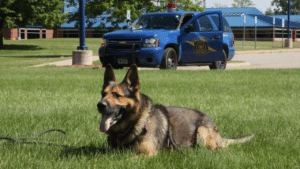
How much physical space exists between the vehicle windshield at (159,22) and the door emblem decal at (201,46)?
2.84 feet

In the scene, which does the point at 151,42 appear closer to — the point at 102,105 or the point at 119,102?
the point at 119,102

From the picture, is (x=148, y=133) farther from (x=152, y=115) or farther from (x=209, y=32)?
(x=209, y=32)

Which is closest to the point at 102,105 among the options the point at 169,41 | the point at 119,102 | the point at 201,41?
the point at 119,102

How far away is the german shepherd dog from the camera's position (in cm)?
390

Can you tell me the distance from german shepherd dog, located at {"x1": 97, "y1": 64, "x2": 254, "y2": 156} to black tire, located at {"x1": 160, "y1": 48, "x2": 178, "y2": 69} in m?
9.90

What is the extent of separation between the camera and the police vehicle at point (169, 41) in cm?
1431

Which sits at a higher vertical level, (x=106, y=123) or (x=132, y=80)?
(x=132, y=80)

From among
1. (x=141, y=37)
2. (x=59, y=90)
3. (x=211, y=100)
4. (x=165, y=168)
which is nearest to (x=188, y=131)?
(x=165, y=168)

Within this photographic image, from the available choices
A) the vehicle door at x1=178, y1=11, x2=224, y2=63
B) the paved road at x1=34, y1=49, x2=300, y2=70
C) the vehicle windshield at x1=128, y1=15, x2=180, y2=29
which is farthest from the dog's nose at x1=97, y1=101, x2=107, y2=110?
the paved road at x1=34, y1=49, x2=300, y2=70

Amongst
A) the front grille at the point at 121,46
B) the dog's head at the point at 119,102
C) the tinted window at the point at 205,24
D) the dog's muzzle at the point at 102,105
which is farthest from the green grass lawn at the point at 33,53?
the dog's muzzle at the point at 102,105

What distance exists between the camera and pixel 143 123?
4.17m

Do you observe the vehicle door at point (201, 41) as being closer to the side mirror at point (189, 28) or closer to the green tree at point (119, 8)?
the side mirror at point (189, 28)

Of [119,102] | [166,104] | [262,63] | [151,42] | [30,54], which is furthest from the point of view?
[30,54]

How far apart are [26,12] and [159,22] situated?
1040 inches
